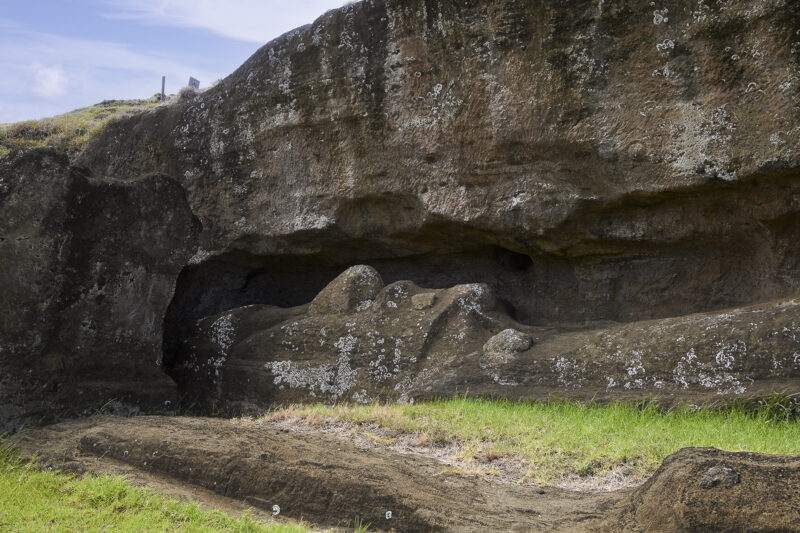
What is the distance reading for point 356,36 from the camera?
10500mm

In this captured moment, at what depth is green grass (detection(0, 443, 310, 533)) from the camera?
461cm

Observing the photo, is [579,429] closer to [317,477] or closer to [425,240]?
[317,477]

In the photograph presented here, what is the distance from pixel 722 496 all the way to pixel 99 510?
380 centimetres

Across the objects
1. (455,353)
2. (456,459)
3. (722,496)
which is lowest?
(456,459)

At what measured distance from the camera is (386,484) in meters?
4.88

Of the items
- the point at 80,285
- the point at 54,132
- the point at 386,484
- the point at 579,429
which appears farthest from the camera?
the point at 54,132

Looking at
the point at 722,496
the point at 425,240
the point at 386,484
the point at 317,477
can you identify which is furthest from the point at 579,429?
the point at 425,240

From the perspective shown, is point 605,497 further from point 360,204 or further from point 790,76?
point 360,204

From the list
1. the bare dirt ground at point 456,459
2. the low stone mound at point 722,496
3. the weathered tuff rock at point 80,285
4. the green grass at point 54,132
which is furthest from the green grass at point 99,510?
the green grass at point 54,132

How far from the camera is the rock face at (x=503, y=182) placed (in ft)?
25.9

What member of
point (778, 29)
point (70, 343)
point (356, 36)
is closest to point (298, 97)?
point (356, 36)

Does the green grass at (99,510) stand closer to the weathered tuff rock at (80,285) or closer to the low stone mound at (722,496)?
the low stone mound at (722,496)

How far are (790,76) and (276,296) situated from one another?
8089mm

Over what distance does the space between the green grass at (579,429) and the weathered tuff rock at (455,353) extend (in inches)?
13.9
